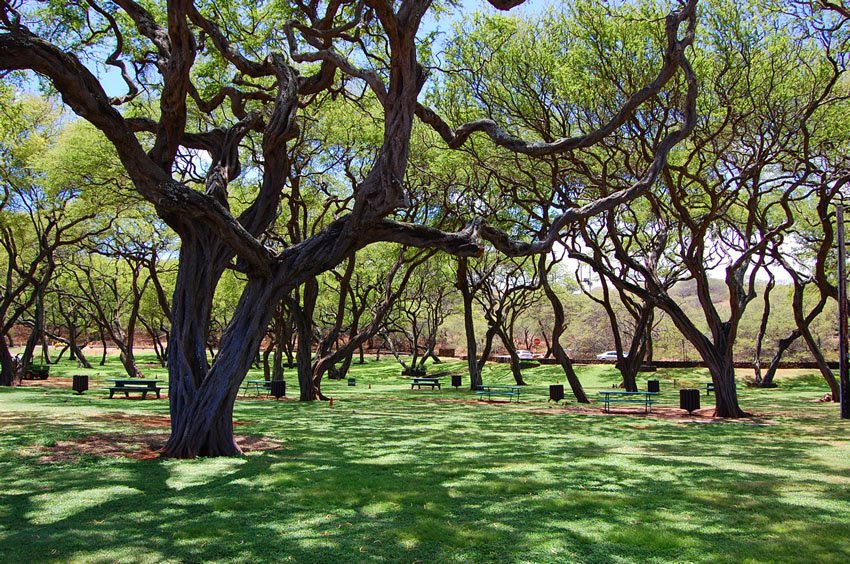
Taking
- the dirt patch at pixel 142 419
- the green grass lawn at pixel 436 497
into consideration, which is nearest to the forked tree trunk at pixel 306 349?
the dirt patch at pixel 142 419

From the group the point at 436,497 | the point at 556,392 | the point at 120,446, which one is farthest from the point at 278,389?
the point at 436,497

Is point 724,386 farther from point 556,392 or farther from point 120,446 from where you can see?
point 120,446

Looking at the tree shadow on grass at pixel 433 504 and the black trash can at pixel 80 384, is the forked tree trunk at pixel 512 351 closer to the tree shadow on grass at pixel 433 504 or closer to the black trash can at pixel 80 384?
the black trash can at pixel 80 384

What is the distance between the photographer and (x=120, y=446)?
9914 mm

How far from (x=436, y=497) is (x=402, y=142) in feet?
15.9

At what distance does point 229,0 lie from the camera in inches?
541

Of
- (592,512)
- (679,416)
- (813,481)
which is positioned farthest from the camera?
(679,416)

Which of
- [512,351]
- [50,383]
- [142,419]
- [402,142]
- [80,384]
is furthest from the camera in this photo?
[512,351]

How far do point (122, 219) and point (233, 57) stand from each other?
795 inches

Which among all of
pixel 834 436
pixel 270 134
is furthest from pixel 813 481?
pixel 270 134

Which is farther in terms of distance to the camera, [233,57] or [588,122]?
[588,122]

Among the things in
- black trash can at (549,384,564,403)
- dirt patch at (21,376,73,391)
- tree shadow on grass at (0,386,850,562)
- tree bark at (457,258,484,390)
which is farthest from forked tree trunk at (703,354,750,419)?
dirt patch at (21,376,73,391)

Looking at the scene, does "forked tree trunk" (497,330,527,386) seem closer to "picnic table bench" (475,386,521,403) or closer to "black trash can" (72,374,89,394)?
"picnic table bench" (475,386,521,403)

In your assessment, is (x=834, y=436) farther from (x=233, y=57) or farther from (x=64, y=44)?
(x=64, y=44)
